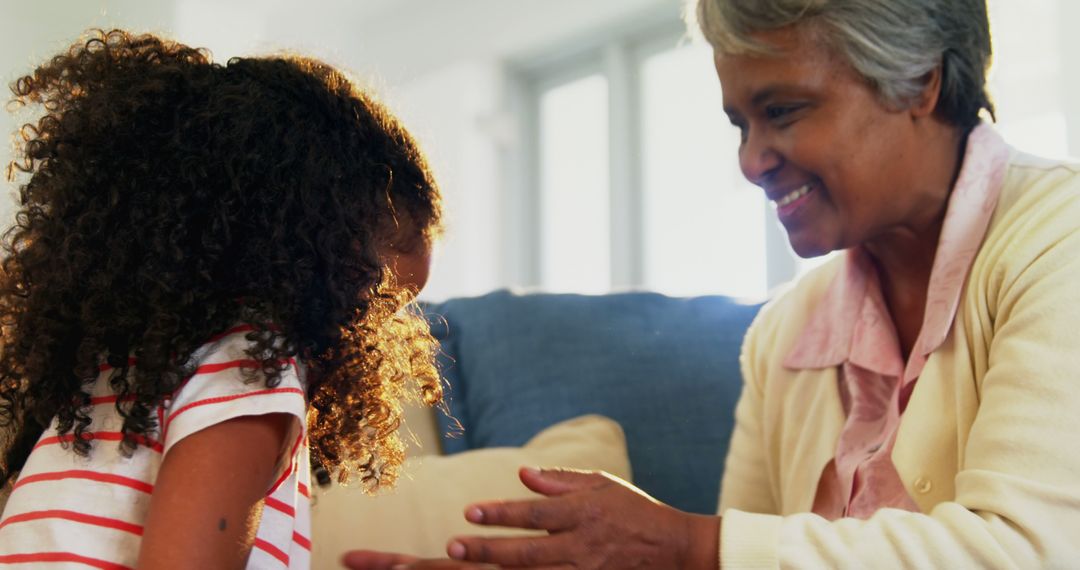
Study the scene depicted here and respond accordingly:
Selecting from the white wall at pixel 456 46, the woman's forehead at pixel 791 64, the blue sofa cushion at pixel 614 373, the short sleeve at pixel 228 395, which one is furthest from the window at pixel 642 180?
the short sleeve at pixel 228 395

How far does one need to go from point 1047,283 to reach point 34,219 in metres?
1.00

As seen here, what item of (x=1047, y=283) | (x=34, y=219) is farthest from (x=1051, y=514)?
(x=34, y=219)

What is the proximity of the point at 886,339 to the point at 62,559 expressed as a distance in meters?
1.00

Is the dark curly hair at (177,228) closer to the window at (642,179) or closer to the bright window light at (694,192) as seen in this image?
the window at (642,179)

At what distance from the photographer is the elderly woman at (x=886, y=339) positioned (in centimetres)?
102

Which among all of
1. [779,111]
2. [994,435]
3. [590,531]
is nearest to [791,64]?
[779,111]

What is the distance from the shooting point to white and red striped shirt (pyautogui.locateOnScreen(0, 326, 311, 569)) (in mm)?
912

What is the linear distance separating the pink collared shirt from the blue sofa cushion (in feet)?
0.98

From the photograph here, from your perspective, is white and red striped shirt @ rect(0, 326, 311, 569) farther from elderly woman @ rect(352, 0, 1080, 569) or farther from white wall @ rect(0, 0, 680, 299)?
white wall @ rect(0, 0, 680, 299)

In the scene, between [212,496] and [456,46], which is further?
[456,46]

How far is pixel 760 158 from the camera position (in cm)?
136

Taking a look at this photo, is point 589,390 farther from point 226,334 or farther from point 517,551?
point 226,334

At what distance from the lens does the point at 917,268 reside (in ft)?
4.66

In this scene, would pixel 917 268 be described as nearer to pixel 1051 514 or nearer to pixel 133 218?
pixel 1051 514
